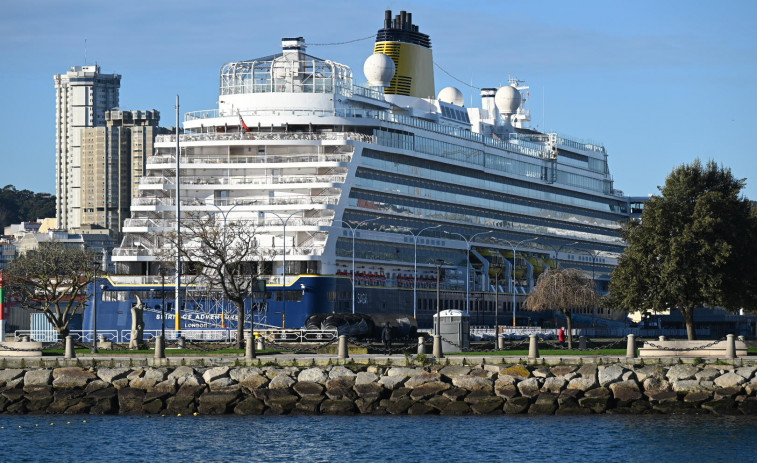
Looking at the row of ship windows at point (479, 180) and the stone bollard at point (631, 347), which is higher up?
the row of ship windows at point (479, 180)

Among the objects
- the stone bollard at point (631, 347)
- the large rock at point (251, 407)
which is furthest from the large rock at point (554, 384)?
the large rock at point (251, 407)

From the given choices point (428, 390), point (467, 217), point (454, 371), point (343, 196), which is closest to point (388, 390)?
point (428, 390)

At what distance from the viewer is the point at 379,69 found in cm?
9806

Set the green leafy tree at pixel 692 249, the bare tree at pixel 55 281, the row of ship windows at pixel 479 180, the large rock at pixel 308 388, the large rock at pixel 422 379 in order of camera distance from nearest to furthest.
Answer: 1. the large rock at pixel 422 379
2. the large rock at pixel 308 388
3. the green leafy tree at pixel 692 249
4. the bare tree at pixel 55 281
5. the row of ship windows at pixel 479 180

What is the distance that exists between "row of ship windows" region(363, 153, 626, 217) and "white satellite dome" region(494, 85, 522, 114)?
7.99m

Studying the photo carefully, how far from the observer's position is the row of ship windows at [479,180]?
3577 inches

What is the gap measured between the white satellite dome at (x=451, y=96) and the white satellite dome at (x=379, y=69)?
1685 cm

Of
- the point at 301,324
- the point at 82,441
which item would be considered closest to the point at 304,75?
the point at 301,324

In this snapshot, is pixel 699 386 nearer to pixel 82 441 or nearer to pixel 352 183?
pixel 82 441

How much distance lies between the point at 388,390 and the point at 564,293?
137ft

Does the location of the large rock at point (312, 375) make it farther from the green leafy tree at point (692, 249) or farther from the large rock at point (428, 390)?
the green leafy tree at point (692, 249)

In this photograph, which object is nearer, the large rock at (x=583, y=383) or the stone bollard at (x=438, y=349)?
the large rock at (x=583, y=383)

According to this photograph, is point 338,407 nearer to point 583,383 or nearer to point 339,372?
point 339,372

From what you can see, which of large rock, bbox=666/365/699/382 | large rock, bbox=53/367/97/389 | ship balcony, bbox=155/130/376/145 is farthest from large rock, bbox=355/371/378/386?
ship balcony, bbox=155/130/376/145
